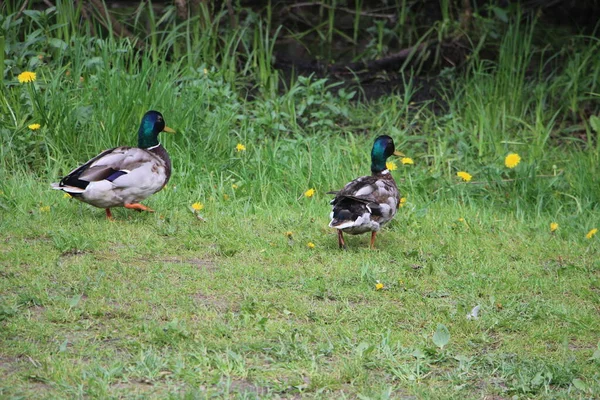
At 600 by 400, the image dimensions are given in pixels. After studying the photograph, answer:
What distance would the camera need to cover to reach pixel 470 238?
21.5 ft

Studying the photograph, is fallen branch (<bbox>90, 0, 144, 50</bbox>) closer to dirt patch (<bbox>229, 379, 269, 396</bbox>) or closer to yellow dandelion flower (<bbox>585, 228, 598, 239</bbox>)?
yellow dandelion flower (<bbox>585, 228, 598, 239</bbox>)

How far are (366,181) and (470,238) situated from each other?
0.94 meters

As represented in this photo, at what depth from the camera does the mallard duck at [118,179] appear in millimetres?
6090

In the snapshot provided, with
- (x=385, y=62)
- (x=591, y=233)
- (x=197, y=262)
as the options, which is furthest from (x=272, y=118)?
(x=591, y=233)

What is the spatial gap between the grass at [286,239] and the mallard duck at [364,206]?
0.78 ft

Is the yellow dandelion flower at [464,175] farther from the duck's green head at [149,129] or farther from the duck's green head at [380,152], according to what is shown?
the duck's green head at [149,129]

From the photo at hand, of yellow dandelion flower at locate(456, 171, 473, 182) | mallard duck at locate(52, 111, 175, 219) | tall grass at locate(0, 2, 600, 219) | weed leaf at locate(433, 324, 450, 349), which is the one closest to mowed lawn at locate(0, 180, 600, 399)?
weed leaf at locate(433, 324, 450, 349)

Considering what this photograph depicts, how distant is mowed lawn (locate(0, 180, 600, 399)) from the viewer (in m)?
4.14

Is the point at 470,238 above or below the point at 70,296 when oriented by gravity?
below

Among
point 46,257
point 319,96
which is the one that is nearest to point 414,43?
point 319,96

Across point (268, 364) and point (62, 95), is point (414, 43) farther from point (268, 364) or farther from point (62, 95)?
point (268, 364)

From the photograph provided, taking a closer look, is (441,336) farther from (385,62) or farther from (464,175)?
(385,62)

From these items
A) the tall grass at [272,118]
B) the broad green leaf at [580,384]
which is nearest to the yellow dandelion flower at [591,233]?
the tall grass at [272,118]

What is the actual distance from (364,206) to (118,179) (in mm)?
1740
